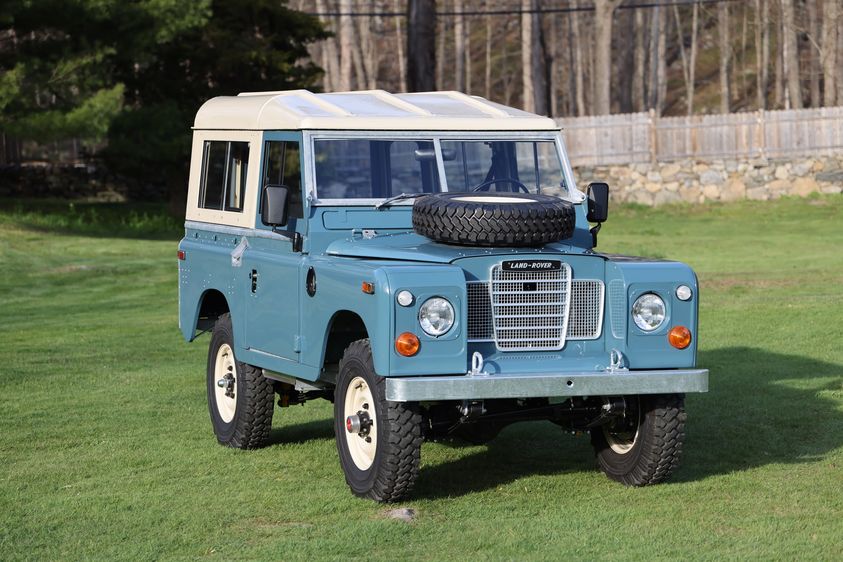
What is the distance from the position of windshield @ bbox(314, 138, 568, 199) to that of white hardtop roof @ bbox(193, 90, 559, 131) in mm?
106

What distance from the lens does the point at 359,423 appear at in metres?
7.66

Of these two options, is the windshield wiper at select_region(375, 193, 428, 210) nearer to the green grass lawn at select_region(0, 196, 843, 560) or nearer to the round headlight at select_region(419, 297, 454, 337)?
the round headlight at select_region(419, 297, 454, 337)

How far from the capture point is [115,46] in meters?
29.4

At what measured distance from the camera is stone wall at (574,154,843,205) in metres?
35.1

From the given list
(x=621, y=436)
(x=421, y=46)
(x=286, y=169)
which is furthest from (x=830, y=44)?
(x=621, y=436)

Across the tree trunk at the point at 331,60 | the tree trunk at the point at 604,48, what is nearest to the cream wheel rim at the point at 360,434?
the tree trunk at the point at 604,48

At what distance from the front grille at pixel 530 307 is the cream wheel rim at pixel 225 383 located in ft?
8.92

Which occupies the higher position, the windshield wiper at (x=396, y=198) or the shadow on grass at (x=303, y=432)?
the windshield wiper at (x=396, y=198)

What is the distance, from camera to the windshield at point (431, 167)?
8.61m

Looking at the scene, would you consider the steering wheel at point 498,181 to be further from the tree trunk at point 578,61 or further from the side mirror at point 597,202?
the tree trunk at point 578,61

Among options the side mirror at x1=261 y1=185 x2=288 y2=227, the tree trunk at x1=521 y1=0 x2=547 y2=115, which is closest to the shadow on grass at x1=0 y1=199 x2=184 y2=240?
the tree trunk at x1=521 y1=0 x2=547 y2=115

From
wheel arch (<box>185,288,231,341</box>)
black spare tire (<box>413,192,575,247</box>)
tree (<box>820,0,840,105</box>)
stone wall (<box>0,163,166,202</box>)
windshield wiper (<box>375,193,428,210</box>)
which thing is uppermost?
tree (<box>820,0,840,105</box>)

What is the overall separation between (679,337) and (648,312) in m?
0.23

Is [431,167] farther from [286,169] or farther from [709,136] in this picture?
[709,136]
